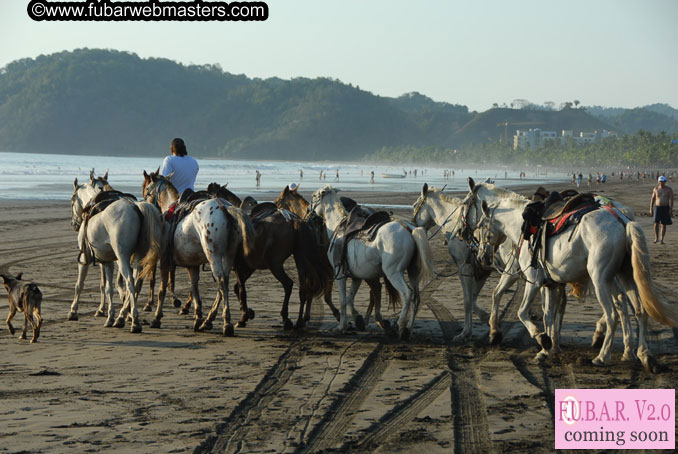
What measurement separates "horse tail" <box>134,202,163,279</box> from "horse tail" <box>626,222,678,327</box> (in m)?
5.83

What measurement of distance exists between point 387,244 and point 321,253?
1.62 m

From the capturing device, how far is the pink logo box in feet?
19.0

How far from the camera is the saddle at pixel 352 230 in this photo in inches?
385

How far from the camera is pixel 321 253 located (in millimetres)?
10812

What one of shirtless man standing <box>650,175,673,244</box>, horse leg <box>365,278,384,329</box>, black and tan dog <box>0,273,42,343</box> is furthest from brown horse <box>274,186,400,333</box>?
shirtless man standing <box>650,175,673,244</box>

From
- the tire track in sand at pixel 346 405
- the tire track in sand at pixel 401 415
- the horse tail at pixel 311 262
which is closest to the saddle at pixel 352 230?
the horse tail at pixel 311 262

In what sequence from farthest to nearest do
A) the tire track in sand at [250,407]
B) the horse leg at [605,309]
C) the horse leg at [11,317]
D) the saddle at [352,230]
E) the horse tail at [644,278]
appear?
the saddle at [352,230] → the horse leg at [11,317] → the horse leg at [605,309] → the horse tail at [644,278] → the tire track in sand at [250,407]

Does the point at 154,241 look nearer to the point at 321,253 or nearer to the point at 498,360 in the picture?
the point at 321,253

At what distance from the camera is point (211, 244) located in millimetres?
10031

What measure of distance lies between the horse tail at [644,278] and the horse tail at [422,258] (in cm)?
235

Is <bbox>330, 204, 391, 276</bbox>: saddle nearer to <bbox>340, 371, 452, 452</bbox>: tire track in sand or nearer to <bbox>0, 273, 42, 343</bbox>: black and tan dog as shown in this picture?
<bbox>340, 371, 452, 452</bbox>: tire track in sand

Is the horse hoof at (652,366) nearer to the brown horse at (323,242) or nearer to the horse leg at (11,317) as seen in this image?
the brown horse at (323,242)

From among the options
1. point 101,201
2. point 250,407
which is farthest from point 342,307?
point 101,201

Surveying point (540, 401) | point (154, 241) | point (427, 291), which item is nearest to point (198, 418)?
point (540, 401)
